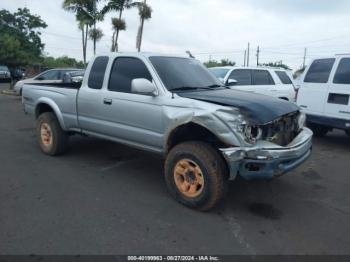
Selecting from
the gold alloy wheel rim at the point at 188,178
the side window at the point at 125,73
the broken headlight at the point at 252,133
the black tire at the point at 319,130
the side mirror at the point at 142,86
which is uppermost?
the side window at the point at 125,73

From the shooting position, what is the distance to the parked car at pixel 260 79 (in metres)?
10.1

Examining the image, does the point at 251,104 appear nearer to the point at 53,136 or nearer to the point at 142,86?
the point at 142,86

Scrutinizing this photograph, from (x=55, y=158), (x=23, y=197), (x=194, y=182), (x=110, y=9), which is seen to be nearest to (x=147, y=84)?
(x=194, y=182)

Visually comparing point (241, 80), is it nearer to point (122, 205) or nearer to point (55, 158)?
point (55, 158)

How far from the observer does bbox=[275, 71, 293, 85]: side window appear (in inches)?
437

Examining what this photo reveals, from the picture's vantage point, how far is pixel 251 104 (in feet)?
13.0

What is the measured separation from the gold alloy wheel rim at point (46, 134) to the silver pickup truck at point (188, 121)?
1.58 feet

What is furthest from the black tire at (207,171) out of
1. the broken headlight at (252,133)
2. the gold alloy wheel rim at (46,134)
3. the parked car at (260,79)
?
the parked car at (260,79)

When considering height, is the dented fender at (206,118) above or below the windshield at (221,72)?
below

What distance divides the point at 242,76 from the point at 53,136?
6163mm

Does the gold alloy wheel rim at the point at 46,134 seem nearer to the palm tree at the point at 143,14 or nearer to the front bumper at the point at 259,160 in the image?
the front bumper at the point at 259,160

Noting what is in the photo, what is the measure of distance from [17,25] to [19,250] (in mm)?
46911

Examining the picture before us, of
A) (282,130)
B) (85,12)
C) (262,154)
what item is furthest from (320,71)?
(85,12)

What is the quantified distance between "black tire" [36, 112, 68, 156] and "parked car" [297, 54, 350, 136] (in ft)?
17.4
